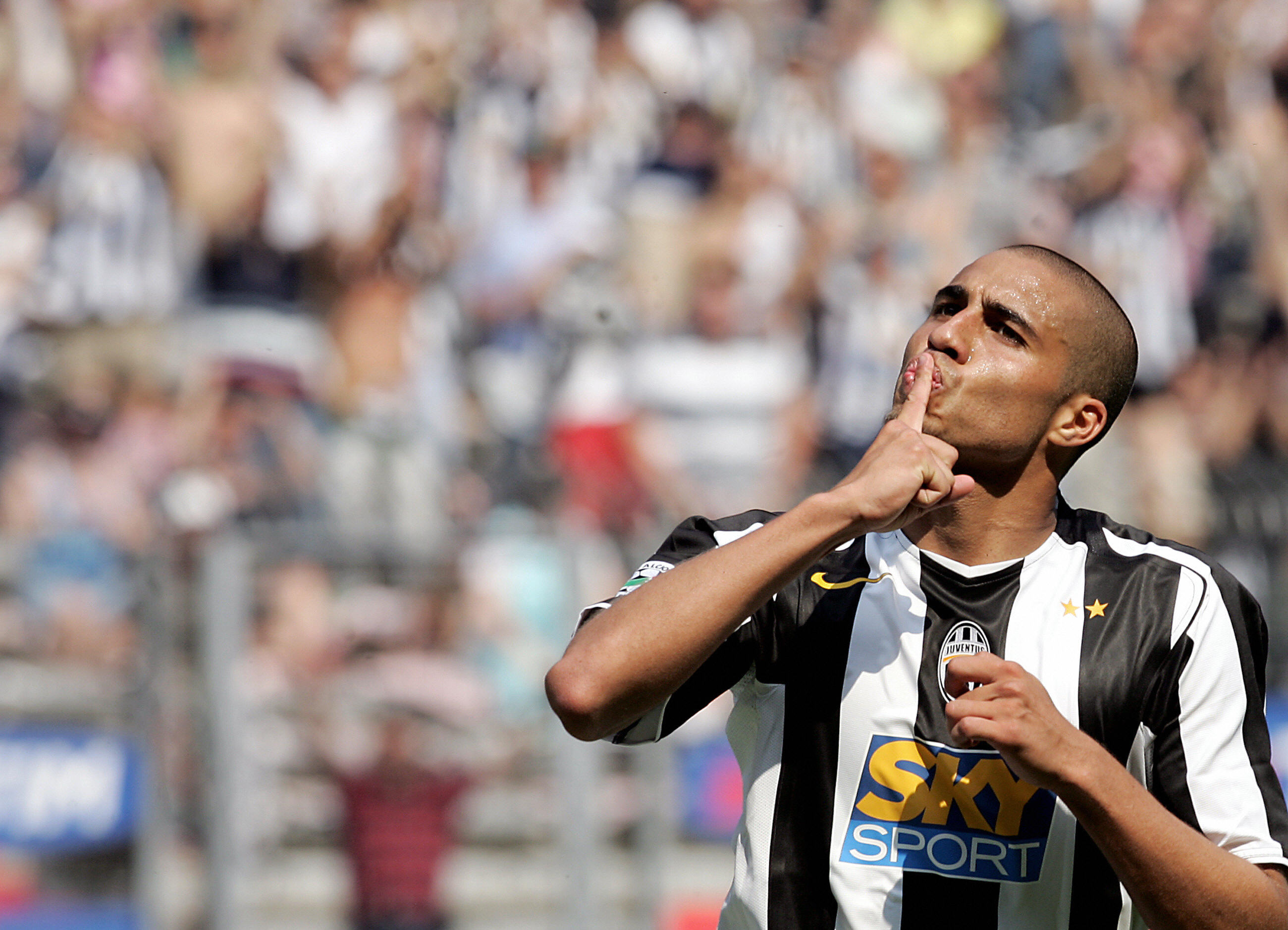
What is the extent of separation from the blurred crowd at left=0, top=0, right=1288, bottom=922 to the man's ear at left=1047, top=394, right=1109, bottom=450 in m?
4.45

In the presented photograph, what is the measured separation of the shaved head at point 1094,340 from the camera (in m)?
3.09

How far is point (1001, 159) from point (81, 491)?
6458 mm

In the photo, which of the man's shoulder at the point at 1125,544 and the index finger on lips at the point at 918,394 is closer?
the index finger on lips at the point at 918,394

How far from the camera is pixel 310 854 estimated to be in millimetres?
7469

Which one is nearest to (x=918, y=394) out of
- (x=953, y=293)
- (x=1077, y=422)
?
(x=953, y=293)

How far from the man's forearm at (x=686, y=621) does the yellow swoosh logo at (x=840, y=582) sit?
40cm

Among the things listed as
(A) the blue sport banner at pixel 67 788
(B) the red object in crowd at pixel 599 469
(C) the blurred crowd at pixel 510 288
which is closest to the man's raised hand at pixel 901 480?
(C) the blurred crowd at pixel 510 288

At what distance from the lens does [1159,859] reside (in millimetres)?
2588

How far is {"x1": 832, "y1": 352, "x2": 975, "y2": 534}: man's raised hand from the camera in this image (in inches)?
106

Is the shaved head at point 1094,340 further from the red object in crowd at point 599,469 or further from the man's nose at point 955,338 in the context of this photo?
the red object in crowd at point 599,469

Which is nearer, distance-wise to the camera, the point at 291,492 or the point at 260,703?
the point at 260,703

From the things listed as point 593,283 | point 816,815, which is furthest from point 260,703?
point 816,815

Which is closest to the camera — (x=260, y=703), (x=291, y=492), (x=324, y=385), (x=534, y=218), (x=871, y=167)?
(x=260, y=703)

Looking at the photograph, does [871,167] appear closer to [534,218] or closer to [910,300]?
[910,300]
